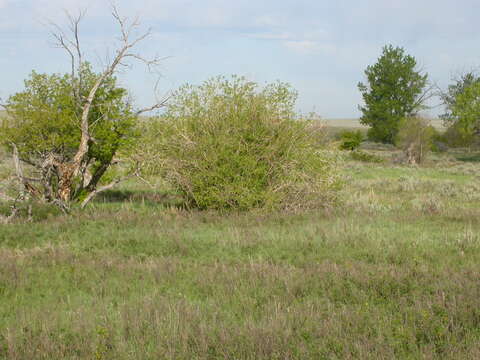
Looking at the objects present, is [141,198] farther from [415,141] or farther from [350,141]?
[350,141]

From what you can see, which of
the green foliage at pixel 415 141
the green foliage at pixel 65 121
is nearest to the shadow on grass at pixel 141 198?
the green foliage at pixel 65 121

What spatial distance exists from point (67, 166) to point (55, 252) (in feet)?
20.2

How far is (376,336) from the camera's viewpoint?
5012 mm

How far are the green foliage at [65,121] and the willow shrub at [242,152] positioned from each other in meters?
1.74

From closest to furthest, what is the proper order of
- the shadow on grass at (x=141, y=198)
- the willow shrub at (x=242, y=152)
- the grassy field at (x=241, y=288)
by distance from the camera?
the grassy field at (x=241, y=288)
the willow shrub at (x=242, y=152)
the shadow on grass at (x=141, y=198)

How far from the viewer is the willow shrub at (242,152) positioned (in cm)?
1363

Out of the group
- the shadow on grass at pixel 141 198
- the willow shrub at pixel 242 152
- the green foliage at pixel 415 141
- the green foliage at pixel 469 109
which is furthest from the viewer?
the green foliage at pixel 469 109

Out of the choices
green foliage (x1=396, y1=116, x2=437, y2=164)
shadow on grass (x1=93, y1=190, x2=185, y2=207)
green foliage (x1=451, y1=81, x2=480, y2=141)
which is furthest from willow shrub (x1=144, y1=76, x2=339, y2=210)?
green foliage (x1=451, y1=81, x2=480, y2=141)

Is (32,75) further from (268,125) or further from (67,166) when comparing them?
(268,125)

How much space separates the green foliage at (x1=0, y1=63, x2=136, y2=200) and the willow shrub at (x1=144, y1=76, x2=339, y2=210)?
68.5 inches

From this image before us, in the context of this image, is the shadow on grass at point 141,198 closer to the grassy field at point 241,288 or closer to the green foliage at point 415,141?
the grassy field at point 241,288

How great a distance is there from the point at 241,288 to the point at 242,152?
24.8 feet

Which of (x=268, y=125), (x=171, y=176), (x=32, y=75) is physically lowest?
(x=171, y=176)

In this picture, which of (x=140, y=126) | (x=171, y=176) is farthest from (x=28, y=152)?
(x=171, y=176)
